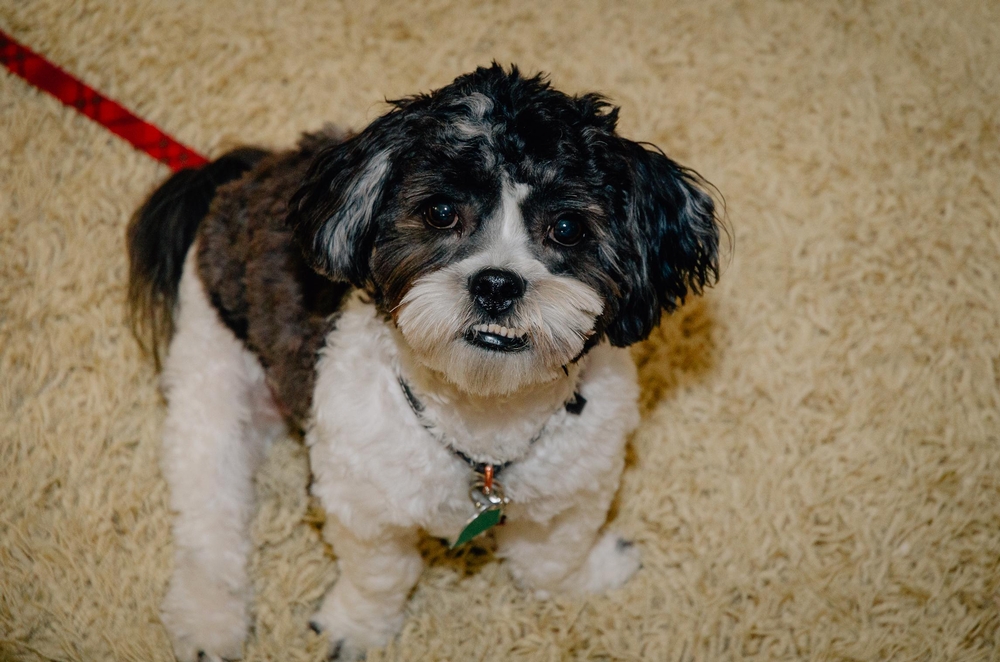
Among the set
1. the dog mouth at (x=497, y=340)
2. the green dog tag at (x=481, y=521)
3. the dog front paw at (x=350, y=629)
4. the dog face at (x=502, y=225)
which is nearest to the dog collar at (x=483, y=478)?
the green dog tag at (x=481, y=521)

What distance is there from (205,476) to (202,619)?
37 cm

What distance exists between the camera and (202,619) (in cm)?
225

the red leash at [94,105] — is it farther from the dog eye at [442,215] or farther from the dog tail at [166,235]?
the dog eye at [442,215]

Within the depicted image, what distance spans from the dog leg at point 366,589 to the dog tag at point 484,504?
203 mm

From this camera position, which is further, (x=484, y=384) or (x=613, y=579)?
(x=613, y=579)

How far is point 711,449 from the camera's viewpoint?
2.63 meters

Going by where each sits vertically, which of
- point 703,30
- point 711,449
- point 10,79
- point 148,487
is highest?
point 703,30

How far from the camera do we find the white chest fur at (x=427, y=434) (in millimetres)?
1835

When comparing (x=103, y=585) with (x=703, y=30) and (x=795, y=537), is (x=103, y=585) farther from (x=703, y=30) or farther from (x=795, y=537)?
(x=703, y=30)

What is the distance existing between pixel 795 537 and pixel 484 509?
1.07 meters


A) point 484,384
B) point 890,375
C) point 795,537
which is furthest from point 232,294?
point 890,375

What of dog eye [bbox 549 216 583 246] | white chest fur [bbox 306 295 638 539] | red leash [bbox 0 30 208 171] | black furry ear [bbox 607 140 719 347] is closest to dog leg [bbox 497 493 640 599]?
white chest fur [bbox 306 295 638 539]

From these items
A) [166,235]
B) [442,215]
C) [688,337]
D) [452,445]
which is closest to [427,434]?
[452,445]

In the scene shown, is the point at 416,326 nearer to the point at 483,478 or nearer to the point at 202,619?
the point at 483,478
